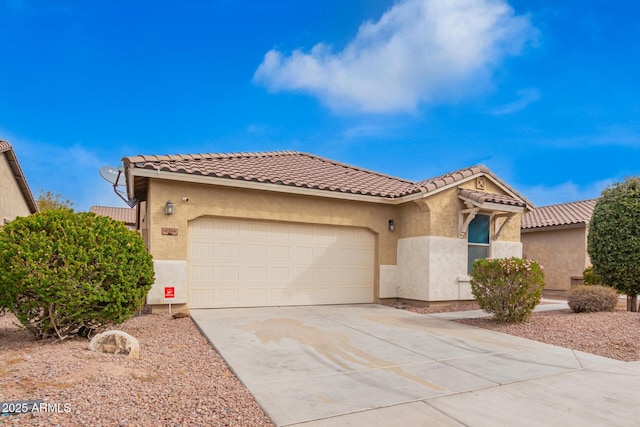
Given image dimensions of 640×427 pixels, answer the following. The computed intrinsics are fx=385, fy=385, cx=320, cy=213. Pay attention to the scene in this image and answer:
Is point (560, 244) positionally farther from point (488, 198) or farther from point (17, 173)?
point (17, 173)

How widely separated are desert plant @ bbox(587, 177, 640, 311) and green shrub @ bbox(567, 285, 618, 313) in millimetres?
550

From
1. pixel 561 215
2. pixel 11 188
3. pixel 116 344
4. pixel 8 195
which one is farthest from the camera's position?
pixel 561 215

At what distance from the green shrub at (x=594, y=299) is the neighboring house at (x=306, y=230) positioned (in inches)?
110

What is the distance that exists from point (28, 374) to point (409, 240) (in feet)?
31.4

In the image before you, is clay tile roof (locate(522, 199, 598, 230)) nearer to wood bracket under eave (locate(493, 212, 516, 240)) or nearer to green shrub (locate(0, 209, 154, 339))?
wood bracket under eave (locate(493, 212, 516, 240))

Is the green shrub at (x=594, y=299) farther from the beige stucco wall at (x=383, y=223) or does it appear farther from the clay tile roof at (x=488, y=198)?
the clay tile roof at (x=488, y=198)

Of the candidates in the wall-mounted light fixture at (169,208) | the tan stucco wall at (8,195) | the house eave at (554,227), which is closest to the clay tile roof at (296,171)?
the wall-mounted light fixture at (169,208)

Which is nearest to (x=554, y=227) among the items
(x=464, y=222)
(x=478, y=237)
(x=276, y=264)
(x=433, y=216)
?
(x=478, y=237)

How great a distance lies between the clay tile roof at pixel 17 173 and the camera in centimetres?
1600

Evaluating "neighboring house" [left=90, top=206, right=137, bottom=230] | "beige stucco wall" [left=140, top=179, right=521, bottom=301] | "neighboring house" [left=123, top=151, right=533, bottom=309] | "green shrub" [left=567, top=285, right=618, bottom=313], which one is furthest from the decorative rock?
"neighboring house" [left=90, top=206, right=137, bottom=230]

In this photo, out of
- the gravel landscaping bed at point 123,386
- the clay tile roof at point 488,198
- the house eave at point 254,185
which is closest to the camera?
the gravel landscaping bed at point 123,386

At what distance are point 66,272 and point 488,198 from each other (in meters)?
10.3

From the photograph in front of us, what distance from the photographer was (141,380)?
14.1 feet

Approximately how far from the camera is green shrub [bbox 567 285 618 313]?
9.55m
